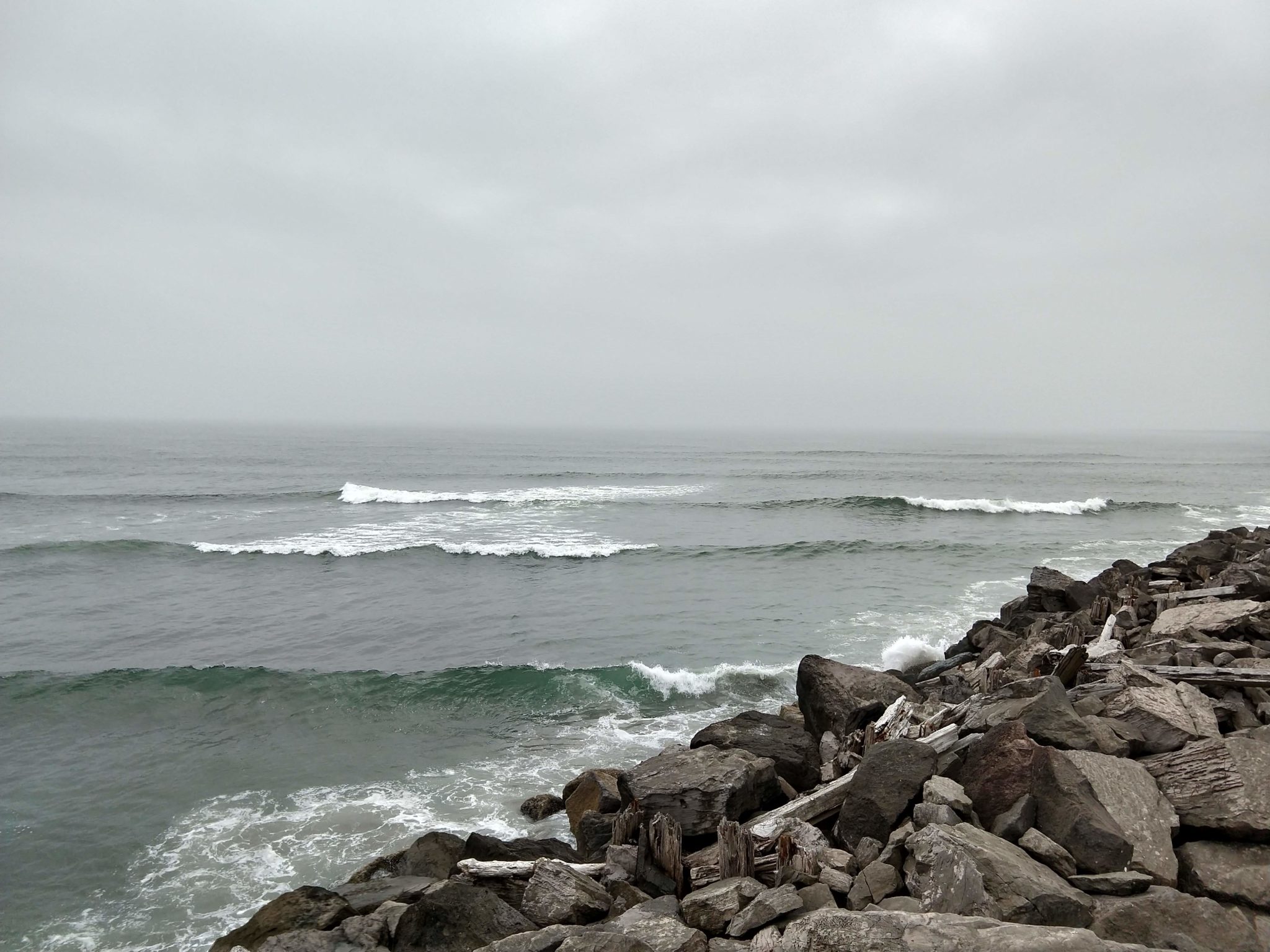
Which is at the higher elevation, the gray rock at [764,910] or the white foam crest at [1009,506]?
the gray rock at [764,910]

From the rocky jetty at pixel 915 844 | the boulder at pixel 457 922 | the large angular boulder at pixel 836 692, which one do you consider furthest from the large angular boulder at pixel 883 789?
the large angular boulder at pixel 836 692

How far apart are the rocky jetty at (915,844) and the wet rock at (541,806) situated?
74 centimetres

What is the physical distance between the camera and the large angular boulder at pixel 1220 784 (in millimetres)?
5035

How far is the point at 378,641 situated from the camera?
1841 centimetres

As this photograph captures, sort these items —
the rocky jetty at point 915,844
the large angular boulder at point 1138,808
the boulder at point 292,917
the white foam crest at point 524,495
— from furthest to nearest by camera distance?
the white foam crest at point 524,495, the boulder at point 292,917, the large angular boulder at point 1138,808, the rocky jetty at point 915,844

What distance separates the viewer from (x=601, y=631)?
19.0 metres

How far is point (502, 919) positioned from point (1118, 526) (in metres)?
39.7

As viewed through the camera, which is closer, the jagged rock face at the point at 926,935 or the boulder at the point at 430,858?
the jagged rock face at the point at 926,935

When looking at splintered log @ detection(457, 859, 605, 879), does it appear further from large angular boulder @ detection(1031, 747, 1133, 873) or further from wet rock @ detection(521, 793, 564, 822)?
large angular boulder @ detection(1031, 747, 1133, 873)

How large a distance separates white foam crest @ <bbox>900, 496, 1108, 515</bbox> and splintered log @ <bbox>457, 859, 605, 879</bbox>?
4110cm

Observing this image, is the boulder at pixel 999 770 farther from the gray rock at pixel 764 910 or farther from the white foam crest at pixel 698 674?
the white foam crest at pixel 698 674

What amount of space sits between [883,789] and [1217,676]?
4.19 m

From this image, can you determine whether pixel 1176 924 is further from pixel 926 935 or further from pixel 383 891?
pixel 383 891

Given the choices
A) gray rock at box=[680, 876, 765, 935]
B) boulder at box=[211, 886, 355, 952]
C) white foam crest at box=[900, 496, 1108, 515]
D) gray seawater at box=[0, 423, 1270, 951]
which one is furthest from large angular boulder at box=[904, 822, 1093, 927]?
white foam crest at box=[900, 496, 1108, 515]
